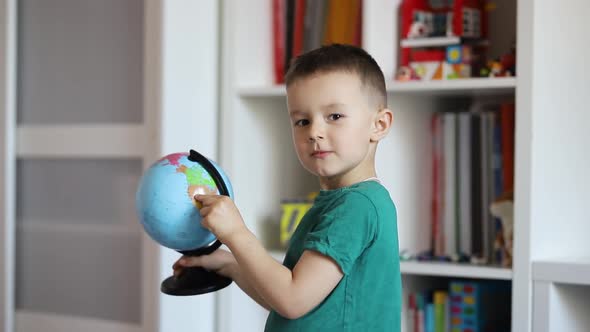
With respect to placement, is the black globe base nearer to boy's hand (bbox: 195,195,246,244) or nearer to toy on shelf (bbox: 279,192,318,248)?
boy's hand (bbox: 195,195,246,244)

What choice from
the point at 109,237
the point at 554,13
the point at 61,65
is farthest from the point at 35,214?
the point at 554,13

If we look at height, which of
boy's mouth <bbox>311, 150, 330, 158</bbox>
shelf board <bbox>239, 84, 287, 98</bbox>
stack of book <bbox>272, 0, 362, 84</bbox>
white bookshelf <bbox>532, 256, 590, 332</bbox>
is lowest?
white bookshelf <bbox>532, 256, 590, 332</bbox>

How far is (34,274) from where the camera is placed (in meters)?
2.31

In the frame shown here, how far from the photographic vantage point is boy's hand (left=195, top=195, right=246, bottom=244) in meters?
1.26

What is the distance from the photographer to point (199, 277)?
1.49m

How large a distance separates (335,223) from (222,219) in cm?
19

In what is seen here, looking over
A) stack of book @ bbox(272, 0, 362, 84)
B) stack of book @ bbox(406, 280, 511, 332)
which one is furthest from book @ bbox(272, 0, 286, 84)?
stack of book @ bbox(406, 280, 511, 332)

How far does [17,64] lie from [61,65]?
0.16m

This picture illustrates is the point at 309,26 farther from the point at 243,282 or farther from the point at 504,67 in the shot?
the point at 243,282

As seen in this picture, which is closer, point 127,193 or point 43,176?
point 127,193

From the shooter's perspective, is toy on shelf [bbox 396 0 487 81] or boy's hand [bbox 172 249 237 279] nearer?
boy's hand [bbox 172 249 237 279]

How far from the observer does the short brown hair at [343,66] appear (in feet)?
4.32

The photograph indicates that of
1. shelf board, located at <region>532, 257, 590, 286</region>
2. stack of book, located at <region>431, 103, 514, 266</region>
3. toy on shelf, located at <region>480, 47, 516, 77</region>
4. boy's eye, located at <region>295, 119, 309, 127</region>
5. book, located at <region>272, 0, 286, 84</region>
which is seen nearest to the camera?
boy's eye, located at <region>295, 119, 309, 127</region>

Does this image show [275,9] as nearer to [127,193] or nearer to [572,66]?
[127,193]
